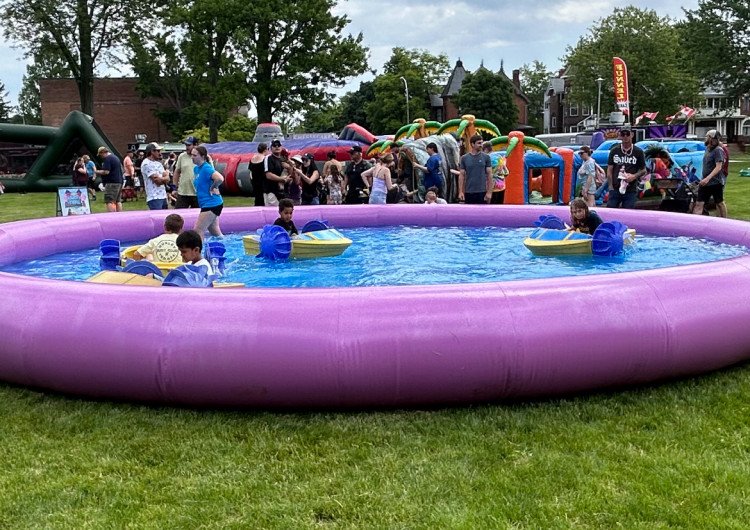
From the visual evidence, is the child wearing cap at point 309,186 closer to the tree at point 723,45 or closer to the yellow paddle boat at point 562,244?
the yellow paddle boat at point 562,244

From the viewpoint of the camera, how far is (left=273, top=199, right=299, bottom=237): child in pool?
8922 mm

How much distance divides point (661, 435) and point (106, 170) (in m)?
12.2

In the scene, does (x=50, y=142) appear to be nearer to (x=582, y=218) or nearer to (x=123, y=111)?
(x=582, y=218)

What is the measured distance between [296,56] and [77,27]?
12.9m

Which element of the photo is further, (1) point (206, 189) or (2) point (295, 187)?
(2) point (295, 187)

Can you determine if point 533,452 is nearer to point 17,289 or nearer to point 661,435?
point 661,435

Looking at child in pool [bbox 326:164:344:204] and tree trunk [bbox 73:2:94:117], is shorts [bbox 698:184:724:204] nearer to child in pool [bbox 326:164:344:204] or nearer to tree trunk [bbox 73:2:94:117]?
child in pool [bbox 326:164:344:204]

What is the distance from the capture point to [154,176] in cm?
1160

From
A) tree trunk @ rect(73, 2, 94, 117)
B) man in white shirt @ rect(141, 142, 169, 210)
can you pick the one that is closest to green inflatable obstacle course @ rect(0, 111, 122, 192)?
man in white shirt @ rect(141, 142, 169, 210)

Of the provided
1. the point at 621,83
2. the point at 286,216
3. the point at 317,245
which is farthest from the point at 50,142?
the point at 621,83

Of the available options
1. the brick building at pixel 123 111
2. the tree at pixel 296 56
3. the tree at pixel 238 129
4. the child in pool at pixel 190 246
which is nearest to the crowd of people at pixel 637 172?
the child in pool at pixel 190 246

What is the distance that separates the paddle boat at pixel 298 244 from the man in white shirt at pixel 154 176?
306cm

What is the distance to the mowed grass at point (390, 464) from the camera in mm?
3121

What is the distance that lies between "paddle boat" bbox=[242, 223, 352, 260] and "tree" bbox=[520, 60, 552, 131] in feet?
278
